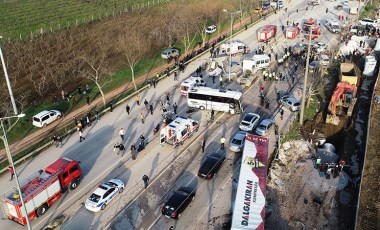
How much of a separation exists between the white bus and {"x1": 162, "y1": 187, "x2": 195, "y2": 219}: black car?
1552 cm

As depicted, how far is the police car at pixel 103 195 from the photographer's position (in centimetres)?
3175

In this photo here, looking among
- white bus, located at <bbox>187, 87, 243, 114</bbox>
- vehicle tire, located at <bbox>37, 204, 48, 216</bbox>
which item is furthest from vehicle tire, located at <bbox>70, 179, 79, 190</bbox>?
white bus, located at <bbox>187, 87, 243, 114</bbox>

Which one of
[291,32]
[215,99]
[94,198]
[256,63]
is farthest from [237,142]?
[291,32]

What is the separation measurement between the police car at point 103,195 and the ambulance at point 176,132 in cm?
800

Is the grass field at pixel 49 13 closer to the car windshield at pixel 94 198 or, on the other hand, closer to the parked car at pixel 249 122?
the parked car at pixel 249 122

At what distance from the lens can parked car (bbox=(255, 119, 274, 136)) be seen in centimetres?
4112

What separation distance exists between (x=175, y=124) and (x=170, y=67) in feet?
72.2

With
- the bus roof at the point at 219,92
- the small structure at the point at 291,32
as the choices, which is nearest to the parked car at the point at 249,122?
the bus roof at the point at 219,92

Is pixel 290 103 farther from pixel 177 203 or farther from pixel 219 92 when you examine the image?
pixel 177 203

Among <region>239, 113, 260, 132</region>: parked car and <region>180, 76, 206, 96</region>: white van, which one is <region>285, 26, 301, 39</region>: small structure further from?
<region>239, 113, 260, 132</region>: parked car

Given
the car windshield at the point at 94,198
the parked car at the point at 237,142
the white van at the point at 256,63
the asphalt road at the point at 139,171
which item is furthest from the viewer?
the white van at the point at 256,63

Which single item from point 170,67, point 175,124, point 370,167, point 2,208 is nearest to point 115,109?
point 175,124

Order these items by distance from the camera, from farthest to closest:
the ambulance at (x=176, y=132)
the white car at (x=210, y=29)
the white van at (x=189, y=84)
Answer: the white car at (x=210, y=29)
the white van at (x=189, y=84)
the ambulance at (x=176, y=132)

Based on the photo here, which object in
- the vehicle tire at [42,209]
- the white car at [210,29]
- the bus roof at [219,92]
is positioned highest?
the bus roof at [219,92]
